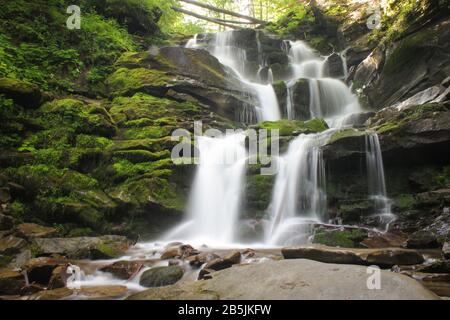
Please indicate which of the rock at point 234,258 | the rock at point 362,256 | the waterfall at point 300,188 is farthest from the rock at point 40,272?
the waterfall at point 300,188

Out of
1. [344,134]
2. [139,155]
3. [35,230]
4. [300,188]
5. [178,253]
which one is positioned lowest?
[178,253]

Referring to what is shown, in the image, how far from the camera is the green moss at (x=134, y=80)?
12820 mm

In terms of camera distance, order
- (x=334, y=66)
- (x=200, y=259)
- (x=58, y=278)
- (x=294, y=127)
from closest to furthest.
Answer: (x=58, y=278), (x=200, y=259), (x=294, y=127), (x=334, y=66)

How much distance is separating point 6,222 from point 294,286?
5689 mm

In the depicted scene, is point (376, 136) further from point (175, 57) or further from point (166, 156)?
point (175, 57)

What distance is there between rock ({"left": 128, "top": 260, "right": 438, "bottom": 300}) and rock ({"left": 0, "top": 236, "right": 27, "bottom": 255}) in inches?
116

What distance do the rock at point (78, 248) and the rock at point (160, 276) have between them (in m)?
1.63

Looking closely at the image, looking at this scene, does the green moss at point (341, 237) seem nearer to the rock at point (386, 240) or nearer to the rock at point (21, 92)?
the rock at point (386, 240)

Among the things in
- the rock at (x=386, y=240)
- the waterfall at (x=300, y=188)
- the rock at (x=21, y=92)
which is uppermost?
the rock at (x=21, y=92)

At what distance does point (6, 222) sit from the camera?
646cm

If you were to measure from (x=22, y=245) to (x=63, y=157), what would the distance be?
11.1ft

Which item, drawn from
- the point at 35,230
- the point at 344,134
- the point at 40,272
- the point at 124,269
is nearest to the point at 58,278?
the point at 40,272

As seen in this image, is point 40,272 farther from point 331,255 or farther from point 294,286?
point 331,255

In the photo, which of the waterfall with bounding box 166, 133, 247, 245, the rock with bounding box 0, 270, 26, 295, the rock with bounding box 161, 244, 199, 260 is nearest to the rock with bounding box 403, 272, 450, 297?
the rock with bounding box 161, 244, 199, 260
